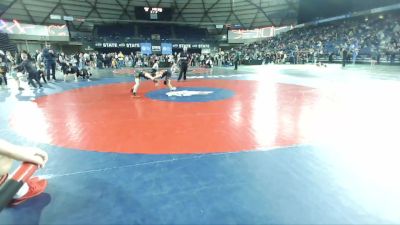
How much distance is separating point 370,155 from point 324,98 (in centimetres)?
445

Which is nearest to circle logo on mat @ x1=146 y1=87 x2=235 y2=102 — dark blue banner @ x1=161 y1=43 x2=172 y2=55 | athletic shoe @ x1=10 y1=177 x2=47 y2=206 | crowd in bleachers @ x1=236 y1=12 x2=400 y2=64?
athletic shoe @ x1=10 y1=177 x2=47 y2=206

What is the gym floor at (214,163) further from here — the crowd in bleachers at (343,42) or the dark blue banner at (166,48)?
the dark blue banner at (166,48)

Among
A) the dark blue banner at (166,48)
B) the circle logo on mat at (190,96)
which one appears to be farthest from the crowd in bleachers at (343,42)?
the circle logo on mat at (190,96)

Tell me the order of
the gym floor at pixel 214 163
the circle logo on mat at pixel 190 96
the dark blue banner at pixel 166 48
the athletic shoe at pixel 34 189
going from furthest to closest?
the dark blue banner at pixel 166 48
the circle logo on mat at pixel 190 96
the athletic shoe at pixel 34 189
the gym floor at pixel 214 163

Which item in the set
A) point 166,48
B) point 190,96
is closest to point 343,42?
point 166,48

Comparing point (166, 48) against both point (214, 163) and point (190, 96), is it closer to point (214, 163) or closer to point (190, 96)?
point (190, 96)

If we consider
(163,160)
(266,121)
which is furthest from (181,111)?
(163,160)

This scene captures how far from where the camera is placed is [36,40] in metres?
36.6

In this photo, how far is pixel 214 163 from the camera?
11.2 ft

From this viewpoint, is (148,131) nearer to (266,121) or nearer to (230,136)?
(230,136)

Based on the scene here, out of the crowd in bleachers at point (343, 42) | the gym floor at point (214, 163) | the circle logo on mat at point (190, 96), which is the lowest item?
the gym floor at point (214, 163)

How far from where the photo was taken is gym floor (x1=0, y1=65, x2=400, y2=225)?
238 centimetres

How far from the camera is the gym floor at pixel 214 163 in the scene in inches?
93.7

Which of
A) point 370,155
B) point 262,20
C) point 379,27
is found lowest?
point 370,155
